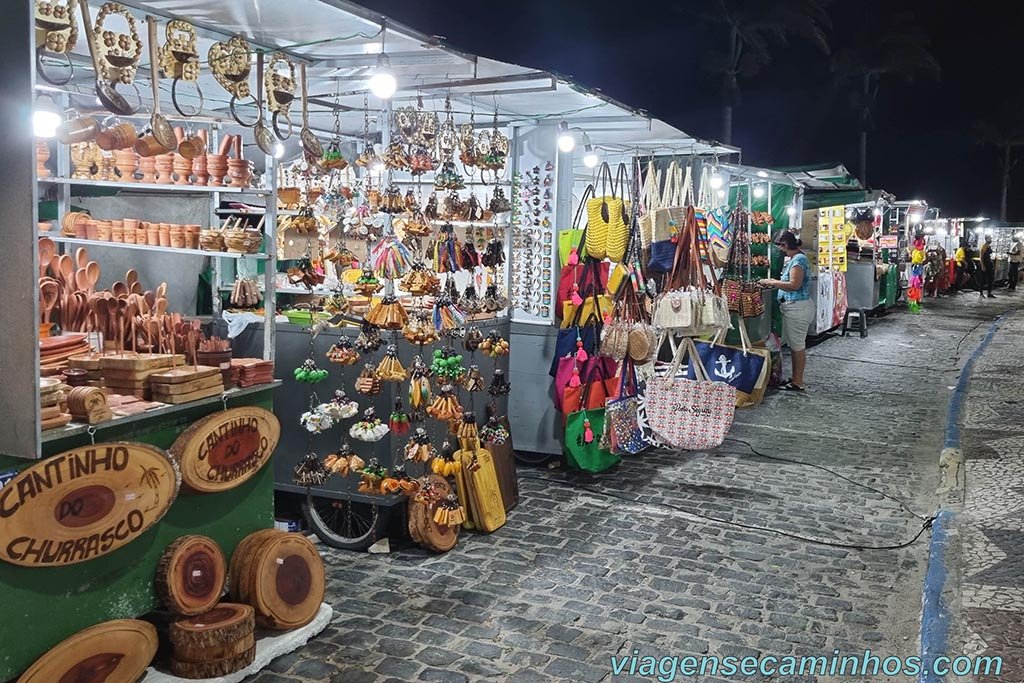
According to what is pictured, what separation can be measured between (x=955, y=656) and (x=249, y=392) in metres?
3.97

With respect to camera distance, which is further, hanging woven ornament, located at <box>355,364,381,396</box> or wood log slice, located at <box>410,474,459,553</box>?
wood log slice, located at <box>410,474,459,553</box>

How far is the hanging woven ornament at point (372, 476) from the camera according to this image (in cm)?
527

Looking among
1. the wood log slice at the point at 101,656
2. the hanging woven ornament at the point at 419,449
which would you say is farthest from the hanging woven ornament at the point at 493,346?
the wood log slice at the point at 101,656

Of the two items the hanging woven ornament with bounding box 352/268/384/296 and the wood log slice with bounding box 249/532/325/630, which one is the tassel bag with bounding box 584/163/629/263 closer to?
the hanging woven ornament with bounding box 352/268/384/296

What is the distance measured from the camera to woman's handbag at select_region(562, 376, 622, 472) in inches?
293

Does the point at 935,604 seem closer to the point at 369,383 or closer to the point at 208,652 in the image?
the point at 369,383

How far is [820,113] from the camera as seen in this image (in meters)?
46.8

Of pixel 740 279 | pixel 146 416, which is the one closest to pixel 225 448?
pixel 146 416

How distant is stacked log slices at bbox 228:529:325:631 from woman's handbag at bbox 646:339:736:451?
401 cm

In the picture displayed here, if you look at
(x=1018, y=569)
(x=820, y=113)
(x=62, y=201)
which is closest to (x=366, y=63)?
(x=62, y=201)

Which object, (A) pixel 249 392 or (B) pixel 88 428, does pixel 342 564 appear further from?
(B) pixel 88 428

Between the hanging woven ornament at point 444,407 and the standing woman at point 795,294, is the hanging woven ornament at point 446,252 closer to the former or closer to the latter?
the hanging woven ornament at point 444,407

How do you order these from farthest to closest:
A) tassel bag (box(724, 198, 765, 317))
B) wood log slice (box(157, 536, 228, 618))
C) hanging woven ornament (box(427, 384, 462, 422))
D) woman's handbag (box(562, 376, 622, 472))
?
tassel bag (box(724, 198, 765, 317)) → woman's handbag (box(562, 376, 622, 472)) → hanging woven ornament (box(427, 384, 462, 422)) → wood log slice (box(157, 536, 228, 618))

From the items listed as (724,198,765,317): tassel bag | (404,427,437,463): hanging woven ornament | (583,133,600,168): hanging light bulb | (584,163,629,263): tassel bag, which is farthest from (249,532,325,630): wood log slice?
(724,198,765,317): tassel bag
